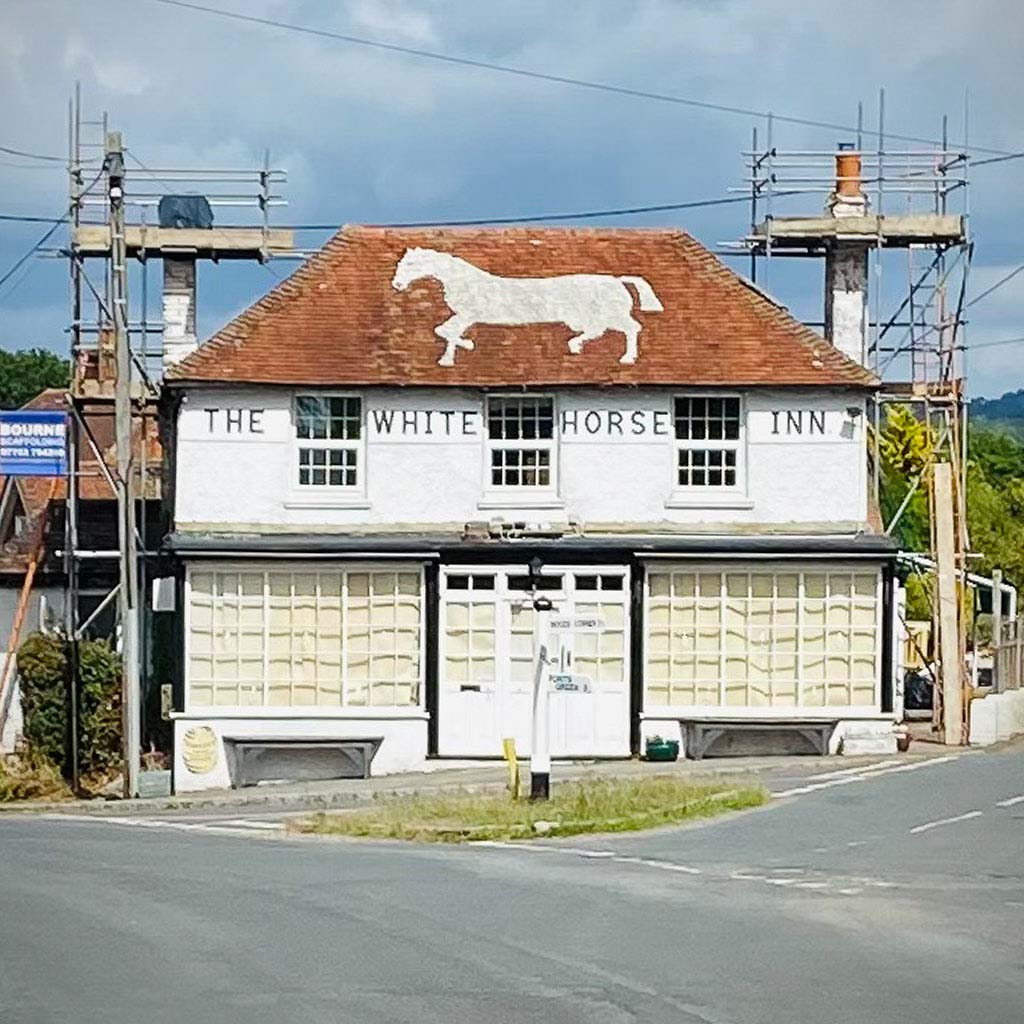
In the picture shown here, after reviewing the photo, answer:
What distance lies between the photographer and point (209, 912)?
14648 millimetres

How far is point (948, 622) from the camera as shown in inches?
1345

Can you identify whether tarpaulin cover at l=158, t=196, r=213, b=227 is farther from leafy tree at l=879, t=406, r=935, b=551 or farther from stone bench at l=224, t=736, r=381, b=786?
leafy tree at l=879, t=406, r=935, b=551

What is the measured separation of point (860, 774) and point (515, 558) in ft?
21.3

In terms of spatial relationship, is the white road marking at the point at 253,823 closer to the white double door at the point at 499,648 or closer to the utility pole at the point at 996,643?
the white double door at the point at 499,648

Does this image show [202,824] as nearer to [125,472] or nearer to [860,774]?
[125,472]

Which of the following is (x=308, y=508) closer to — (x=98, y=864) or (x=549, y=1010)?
(x=98, y=864)

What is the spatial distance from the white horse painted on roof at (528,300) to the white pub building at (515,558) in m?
0.94

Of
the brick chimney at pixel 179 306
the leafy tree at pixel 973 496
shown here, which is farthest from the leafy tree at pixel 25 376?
the brick chimney at pixel 179 306

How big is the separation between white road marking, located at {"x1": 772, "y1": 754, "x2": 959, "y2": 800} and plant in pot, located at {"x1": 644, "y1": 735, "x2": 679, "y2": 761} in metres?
3.11

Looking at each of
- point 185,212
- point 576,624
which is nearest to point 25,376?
point 185,212

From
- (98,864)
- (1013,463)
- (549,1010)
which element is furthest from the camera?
(1013,463)

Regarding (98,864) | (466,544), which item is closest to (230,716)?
(466,544)

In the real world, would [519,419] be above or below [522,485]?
above

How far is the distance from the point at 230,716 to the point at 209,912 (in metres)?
17.7
